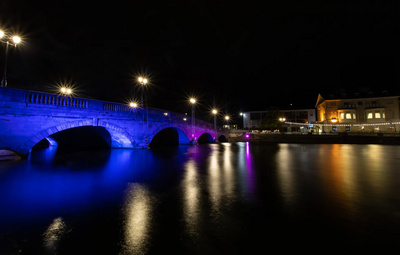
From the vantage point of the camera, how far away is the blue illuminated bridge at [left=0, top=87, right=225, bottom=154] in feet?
40.4

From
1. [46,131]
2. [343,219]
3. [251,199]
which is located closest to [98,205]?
[251,199]

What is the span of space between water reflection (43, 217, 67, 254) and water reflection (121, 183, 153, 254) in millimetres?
1250

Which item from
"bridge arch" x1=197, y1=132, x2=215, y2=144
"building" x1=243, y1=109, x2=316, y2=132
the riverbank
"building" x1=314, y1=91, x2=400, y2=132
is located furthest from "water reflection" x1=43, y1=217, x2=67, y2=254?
"building" x1=243, y1=109, x2=316, y2=132

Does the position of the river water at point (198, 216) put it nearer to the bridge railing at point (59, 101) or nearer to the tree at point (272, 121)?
the bridge railing at point (59, 101)

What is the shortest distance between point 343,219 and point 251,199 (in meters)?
2.35

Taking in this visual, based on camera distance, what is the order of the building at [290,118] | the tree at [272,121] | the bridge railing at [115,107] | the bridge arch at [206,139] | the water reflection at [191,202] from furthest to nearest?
the building at [290,118], the tree at [272,121], the bridge arch at [206,139], the bridge railing at [115,107], the water reflection at [191,202]

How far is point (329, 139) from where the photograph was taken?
133 ft

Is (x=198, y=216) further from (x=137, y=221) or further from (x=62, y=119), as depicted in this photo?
(x=62, y=119)

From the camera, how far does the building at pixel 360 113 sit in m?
46.2

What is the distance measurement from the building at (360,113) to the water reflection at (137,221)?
58.1m

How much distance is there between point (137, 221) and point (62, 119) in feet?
46.8

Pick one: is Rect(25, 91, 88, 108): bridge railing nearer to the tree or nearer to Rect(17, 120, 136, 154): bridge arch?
Rect(17, 120, 136, 154): bridge arch

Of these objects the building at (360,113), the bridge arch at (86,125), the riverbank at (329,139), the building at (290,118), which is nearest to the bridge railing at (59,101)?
the bridge arch at (86,125)

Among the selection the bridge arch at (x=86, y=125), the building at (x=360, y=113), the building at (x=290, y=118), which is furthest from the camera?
the building at (x=290, y=118)
